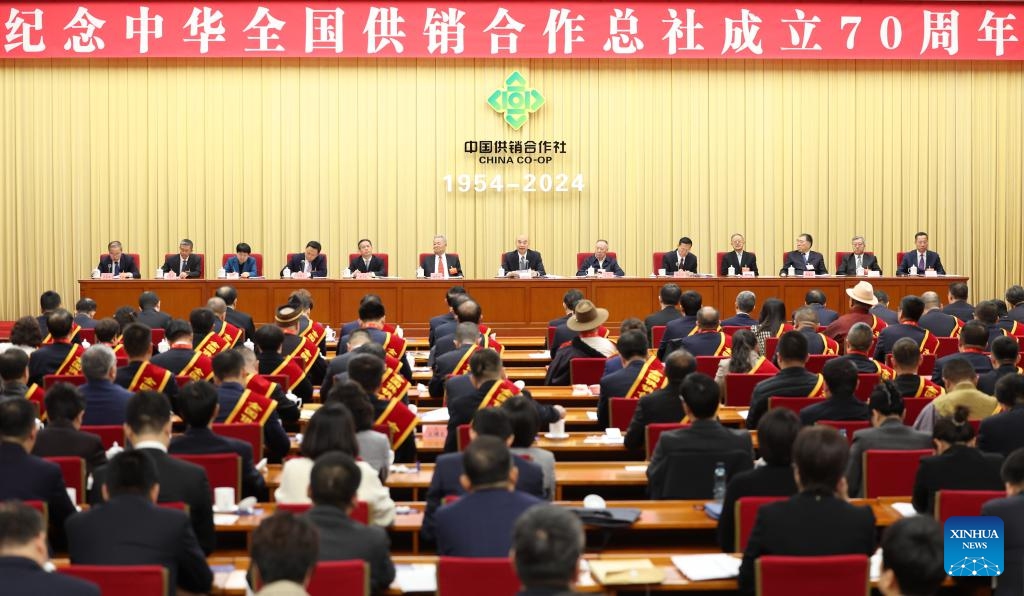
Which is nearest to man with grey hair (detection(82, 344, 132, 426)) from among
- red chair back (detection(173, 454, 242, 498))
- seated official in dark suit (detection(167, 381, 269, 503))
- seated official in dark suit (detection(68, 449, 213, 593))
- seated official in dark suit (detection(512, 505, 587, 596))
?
seated official in dark suit (detection(167, 381, 269, 503))

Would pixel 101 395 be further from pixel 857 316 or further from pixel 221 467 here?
pixel 857 316

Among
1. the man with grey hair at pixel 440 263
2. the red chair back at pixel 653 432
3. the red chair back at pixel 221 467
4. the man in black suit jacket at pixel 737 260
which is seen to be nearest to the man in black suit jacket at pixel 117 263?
the man with grey hair at pixel 440 263

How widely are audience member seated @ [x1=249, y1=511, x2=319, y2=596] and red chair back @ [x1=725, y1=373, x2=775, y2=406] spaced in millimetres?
5027

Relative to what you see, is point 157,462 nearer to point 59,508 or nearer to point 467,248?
point 59,508

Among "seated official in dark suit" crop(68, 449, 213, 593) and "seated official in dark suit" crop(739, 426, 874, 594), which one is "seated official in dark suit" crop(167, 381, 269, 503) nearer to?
"seated official in dark suit" crop(68, 449, 213, 593)

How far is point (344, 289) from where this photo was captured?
43.1ft

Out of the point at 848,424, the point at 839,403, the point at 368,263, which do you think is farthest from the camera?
the point at 368,263

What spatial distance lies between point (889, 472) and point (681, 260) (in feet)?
28.9

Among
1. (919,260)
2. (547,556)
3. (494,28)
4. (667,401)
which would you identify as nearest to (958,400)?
(667,401)

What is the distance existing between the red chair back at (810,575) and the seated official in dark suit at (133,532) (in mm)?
1798

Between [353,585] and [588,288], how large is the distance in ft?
32.3

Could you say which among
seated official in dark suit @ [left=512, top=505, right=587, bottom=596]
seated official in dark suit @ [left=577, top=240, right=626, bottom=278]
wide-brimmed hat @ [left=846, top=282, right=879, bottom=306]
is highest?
seated official in dark suit @ [left=577, top=240, right=626, bottom=278]

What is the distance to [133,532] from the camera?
385cm

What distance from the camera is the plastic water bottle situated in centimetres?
523
